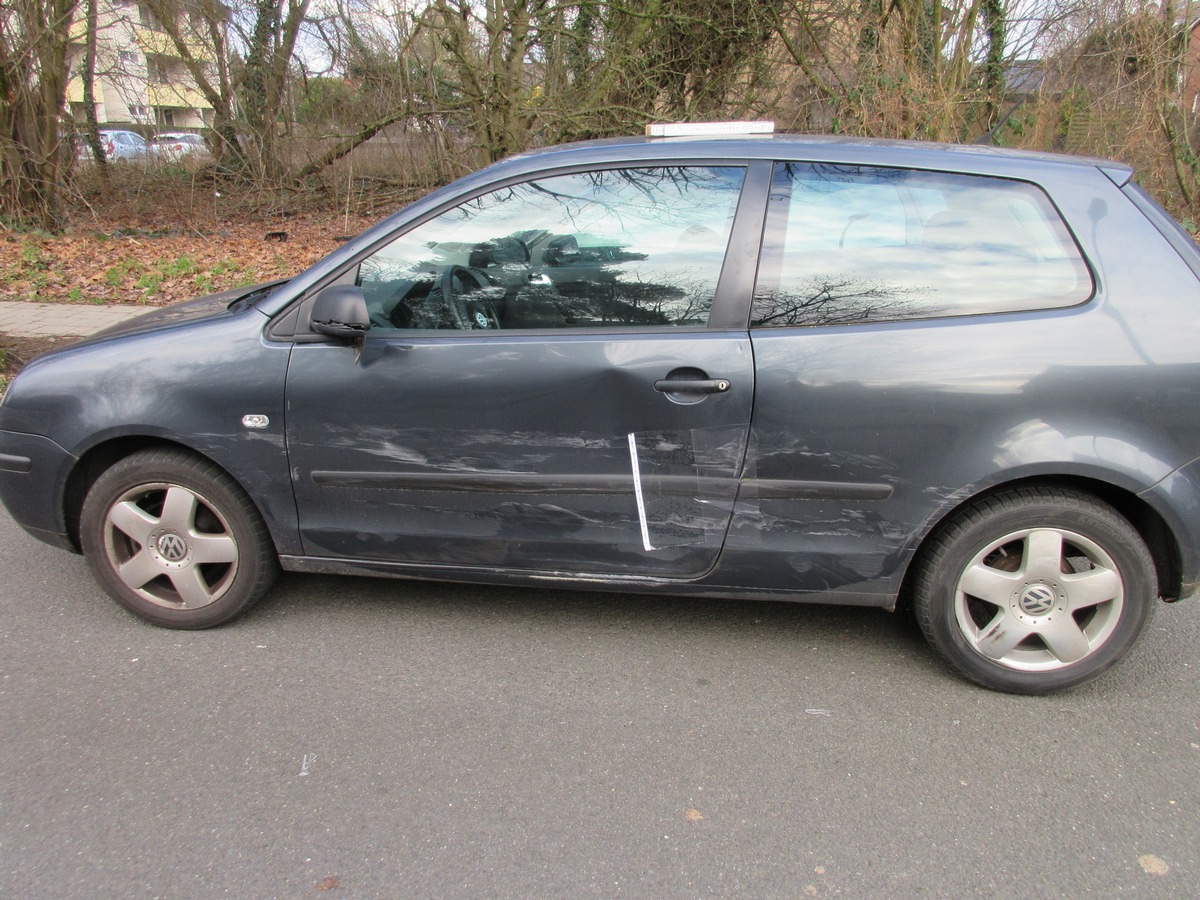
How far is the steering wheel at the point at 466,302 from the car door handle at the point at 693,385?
62 cm

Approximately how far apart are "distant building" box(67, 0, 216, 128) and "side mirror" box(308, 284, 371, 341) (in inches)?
446

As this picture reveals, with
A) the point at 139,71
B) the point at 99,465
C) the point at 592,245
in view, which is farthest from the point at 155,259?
the point at 592,245

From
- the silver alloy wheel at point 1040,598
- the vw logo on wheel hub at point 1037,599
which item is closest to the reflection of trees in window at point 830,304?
the silver alloy wheel at point 1040,598

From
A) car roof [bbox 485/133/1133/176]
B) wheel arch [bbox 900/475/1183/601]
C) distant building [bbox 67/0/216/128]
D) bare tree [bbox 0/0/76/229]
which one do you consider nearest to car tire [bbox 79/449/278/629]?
car roof [bbox 485/133/1133/176]

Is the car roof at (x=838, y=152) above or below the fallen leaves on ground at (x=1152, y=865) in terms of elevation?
above

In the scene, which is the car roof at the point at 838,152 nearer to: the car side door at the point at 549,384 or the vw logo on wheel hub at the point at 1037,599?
the car side door at the point at 549,384

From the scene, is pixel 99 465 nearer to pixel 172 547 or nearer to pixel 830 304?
pixel 172 547

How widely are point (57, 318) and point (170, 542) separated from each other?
6234mm

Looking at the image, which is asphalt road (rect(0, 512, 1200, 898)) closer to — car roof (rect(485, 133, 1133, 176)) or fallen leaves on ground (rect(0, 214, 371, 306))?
car roof (rect(485, 133, 1133, 176))

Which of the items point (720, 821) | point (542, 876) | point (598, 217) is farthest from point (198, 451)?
point (720, 821)

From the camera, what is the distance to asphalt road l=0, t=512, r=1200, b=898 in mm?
2232

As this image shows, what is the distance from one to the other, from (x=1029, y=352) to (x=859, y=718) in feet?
4.06

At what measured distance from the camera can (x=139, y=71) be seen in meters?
13.7

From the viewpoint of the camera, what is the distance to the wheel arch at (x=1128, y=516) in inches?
111
